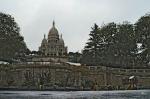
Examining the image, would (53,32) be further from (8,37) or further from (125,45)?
(8,37)

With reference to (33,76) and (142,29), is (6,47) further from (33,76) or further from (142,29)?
(142,29)

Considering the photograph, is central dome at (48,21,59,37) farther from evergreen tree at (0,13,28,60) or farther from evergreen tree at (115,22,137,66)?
evergreen tree at (0,13,28,60)

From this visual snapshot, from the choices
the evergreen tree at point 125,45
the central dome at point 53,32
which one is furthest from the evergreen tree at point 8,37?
the central dome at point 53,32

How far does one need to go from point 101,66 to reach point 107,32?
22.4 metres

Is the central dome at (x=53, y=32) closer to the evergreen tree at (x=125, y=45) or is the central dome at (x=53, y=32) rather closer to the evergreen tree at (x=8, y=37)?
the evergreen tree at (x=125, y=45)

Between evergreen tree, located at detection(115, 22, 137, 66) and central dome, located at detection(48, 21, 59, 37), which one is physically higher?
central dome, located at detection(48, 21, 59, 37)

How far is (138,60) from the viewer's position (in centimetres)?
9800

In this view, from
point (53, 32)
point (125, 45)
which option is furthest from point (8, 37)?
point (53, 32)

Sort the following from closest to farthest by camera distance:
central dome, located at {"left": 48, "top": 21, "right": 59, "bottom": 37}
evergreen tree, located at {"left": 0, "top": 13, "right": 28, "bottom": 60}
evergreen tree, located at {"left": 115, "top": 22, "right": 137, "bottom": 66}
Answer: evergreen tree, located at {"left": 0, "top": 13, "right": 28, "bottom": 60} < evergreen tree, located at {"left": 115, "top": 22, "right": 137, "bottom": 66} < central dome, located at {"left": 48, "top": 21, "right": 59, "bottom": 37}

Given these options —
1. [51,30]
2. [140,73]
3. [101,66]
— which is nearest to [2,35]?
[101,66]

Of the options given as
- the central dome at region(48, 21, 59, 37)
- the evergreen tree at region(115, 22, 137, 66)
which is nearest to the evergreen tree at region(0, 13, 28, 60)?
the evergreen tree at region(115, 22, 137, 66)

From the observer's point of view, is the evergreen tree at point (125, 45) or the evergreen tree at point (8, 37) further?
the evergreen tree at point (125, 45)

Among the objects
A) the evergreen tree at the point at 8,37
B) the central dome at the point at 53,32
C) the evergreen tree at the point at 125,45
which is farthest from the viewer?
the central dome at the point at 53,32

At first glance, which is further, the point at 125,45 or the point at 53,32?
the point at 53,32
